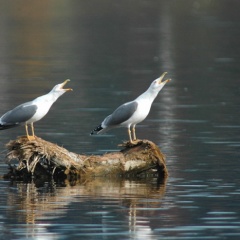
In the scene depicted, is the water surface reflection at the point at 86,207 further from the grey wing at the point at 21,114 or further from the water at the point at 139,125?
the grey wing at the point at 21,114

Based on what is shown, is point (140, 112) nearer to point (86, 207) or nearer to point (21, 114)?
point (21, 114)

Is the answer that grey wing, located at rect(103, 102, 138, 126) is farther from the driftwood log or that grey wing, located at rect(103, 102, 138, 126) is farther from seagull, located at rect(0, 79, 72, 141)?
seagull, located at rect(0, 79, 72, 141)

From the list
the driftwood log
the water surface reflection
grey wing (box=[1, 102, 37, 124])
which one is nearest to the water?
the water surface reflection

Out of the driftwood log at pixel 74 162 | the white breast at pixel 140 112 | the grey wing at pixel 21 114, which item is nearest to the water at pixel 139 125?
the driftwood log at pixel 74 162

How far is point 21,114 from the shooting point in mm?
20062

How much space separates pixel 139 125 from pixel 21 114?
743cm

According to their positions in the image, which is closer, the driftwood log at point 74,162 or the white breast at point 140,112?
the driftwood log at point 74,162

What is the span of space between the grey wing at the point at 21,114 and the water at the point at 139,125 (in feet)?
3.01

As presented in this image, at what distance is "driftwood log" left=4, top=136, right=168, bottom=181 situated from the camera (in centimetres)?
1975

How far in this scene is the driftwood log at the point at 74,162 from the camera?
19.8 m

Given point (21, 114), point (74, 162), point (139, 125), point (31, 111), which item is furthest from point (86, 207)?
point (139, 125)

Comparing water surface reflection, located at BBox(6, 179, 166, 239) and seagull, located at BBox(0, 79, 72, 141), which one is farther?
seagull, located at BBox(0, 79, 72, 141)

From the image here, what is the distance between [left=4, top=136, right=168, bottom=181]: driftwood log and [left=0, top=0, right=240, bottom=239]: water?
39 centimetres

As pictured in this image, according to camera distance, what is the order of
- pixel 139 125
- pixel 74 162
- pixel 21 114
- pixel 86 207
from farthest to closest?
pixel 139 125, pixel 21 114, pixel 74 162, pixel 86 207
